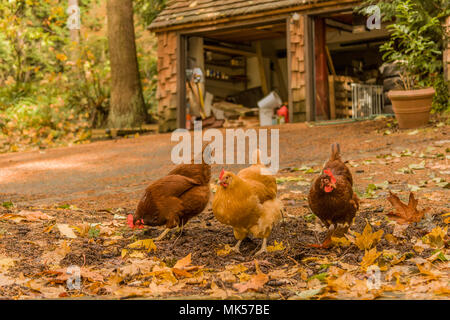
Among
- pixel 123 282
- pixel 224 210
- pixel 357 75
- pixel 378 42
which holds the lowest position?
pixel 123 282

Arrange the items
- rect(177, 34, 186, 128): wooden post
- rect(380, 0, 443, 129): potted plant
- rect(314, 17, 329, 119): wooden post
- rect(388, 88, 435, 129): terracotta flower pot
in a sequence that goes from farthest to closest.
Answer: rect(177, 34, 186, 128): wooden post → rect(314, 17, 329, 119): wooden post → rect(380, 0, 443, 129): potted plant → rect(388, 88, 435, 129): terracotta flower pot

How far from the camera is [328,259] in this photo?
3375 mm

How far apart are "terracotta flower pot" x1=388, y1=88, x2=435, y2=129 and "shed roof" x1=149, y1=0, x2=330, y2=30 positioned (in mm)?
3823

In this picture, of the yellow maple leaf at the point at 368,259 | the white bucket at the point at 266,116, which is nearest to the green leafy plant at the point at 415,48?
the white bucket at the point at 266,116

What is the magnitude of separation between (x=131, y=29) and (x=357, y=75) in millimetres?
7771

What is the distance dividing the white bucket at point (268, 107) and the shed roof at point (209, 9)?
9.14ft

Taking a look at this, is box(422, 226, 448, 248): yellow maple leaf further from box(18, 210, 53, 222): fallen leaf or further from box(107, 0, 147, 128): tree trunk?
box(107, 0, 147, 128): tree trunk

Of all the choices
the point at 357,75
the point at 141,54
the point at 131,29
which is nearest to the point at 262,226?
the point at 131,29

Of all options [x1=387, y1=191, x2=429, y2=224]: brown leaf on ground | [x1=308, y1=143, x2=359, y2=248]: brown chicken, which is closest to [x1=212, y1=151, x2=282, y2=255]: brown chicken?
[x1=308, y1=143, x2=359, y2=248]: brown chicken

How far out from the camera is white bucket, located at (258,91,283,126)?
14.6 m

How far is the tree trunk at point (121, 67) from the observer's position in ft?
49.3

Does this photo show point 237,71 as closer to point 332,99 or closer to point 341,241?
point 332,99

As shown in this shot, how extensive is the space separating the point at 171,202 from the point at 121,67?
11831 millimetres
